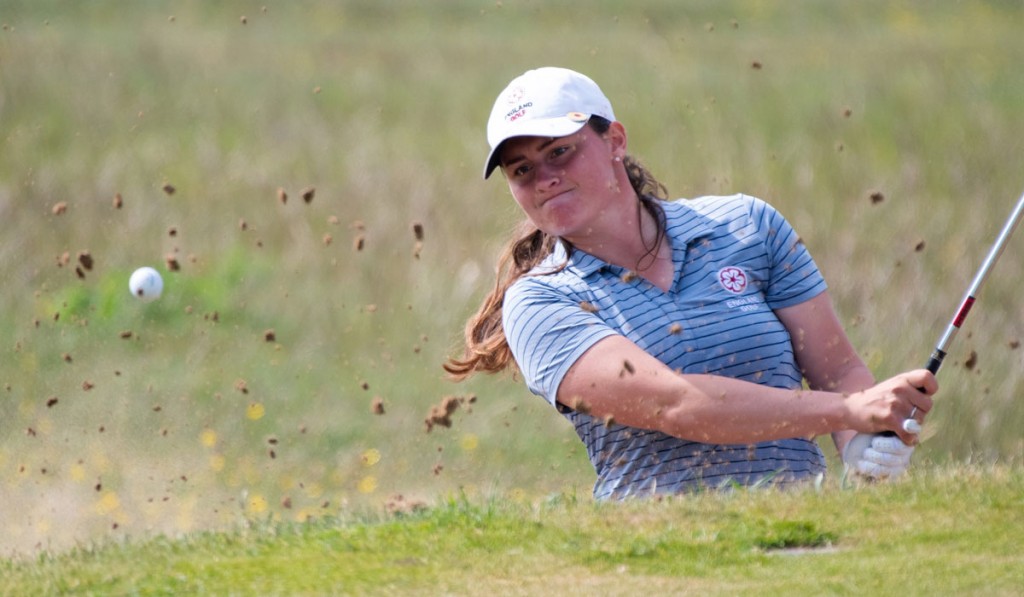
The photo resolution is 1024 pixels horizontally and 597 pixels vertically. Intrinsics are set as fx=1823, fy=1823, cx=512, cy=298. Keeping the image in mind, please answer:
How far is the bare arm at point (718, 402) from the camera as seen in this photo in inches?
164

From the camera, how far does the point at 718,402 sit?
4223mm

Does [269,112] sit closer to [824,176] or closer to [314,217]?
[314,217]

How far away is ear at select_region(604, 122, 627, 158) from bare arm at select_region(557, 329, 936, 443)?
0.61 meters

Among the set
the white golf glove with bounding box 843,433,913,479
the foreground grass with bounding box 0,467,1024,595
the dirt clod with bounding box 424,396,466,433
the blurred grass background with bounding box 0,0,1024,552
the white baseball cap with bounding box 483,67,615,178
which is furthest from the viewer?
the blurred grass background with bounding box 0,0,1024,552

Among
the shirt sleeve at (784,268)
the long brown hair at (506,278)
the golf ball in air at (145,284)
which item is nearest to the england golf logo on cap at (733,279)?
the shirt sleeve at (784,268)

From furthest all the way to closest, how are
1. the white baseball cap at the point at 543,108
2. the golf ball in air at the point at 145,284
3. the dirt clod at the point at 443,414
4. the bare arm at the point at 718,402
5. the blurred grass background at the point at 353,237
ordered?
the blurred grass background at the point at 353,237 → the golf ball in air at the point at 145,284 → the dirt clod at the point at 443,414 → the white baseball cap at the point at 543,108 → the bare arm at the point at 718,402

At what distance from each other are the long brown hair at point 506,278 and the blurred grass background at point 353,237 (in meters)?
0.82

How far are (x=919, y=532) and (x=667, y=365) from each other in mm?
767

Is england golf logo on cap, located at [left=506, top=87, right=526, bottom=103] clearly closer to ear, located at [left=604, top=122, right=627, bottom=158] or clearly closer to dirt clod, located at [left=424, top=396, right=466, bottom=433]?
ear, located at [left=604, top=122, right=627, bottom=158]

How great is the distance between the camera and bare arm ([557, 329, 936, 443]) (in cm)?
416

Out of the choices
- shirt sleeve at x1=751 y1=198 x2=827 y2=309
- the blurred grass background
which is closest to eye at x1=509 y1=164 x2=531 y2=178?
shirt sleeve at x1=751 y1=198 x2=827 y2=309

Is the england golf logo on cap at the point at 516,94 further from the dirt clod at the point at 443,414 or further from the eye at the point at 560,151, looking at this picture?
the dirt clod at the point at 443,414

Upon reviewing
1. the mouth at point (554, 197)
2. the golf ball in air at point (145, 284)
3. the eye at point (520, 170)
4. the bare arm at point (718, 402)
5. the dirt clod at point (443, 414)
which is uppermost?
the eye at point (520, 170)

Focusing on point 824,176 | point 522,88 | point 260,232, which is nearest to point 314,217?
point 260,232
